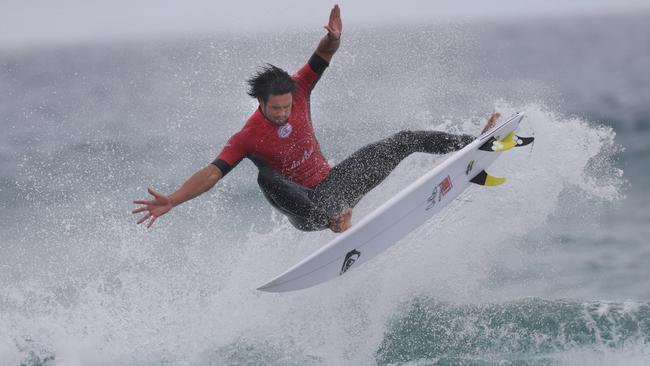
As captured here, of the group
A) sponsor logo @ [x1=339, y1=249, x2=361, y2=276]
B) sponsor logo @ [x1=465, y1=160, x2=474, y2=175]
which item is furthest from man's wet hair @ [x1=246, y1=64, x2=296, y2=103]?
sponsor logo @ [x1=465, y1=160, x2=474, y2=175]

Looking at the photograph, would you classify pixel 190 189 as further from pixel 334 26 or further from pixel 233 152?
pixel 334 26

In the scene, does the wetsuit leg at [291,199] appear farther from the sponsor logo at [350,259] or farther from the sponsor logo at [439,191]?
the sponsor logo at [439,191]

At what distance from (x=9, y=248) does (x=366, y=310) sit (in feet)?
21.2

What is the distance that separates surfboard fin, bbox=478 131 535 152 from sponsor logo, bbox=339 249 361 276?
163 cm

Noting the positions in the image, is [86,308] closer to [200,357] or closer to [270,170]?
[200,357]

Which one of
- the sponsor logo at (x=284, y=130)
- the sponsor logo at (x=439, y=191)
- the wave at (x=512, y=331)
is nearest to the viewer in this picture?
the sponsor logo at (x=284, y=130)

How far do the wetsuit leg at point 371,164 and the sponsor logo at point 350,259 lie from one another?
394 mm

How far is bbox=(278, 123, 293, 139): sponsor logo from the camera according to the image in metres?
6.56

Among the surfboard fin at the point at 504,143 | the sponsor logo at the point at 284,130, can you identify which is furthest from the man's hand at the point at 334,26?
the surfboard fin at the point at 504,143

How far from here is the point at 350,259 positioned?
6.62 metres

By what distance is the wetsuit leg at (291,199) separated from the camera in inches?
256

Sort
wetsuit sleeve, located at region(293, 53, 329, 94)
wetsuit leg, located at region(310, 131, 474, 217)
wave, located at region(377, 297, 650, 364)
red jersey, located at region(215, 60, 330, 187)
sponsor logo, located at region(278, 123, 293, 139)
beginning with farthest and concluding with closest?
wave, located at region(377, 297, 650, 364), wetsuit sleeve, located at region(293, 53, 329, 94), wetsuit leg, located at region(310, 131, 474, 217), sponsor logo, located at region(278, 123, 293, 139), red jersey, located at region(215, 60, 330, 187)

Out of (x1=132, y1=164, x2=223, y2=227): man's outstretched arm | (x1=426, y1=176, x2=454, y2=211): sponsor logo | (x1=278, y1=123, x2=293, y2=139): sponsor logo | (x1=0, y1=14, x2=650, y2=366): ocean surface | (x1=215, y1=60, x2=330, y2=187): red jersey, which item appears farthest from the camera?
(x1=0, y1=14, x2=650, y2=366): ocean surface

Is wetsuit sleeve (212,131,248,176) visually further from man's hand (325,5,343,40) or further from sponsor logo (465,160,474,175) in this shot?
sponsor logo (465,160,474,175)
